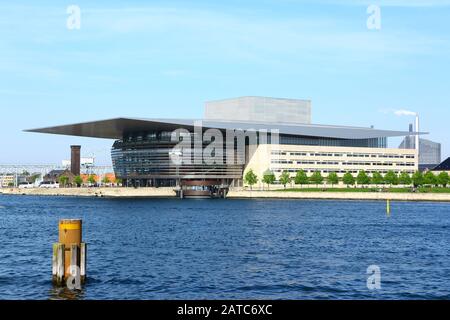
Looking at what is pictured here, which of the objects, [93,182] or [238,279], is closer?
[238,279]

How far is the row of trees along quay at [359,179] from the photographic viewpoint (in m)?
109

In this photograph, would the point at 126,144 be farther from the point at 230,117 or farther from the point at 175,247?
the point at 175,247

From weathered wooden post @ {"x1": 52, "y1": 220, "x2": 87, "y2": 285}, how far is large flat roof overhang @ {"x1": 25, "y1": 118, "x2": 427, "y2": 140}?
9598cm

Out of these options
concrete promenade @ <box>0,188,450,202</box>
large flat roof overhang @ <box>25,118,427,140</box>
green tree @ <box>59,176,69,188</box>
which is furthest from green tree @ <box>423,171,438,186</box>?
green tree @ <box>59,176,69,188</box>

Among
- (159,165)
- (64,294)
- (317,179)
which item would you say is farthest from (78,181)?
(64,294)

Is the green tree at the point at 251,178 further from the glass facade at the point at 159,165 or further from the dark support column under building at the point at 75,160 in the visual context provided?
the dark support column under building at the point at 75,160

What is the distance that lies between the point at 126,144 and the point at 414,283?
384 feet

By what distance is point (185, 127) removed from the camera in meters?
122

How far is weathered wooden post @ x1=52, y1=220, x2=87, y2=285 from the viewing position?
56.9ft

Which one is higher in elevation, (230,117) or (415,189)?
(230,117)

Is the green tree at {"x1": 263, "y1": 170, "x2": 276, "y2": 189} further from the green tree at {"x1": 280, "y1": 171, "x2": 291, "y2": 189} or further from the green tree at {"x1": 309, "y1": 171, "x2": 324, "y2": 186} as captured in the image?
the green tree at {"x1": 309, "y1": 171, "x2": 324, "y2": 186}
